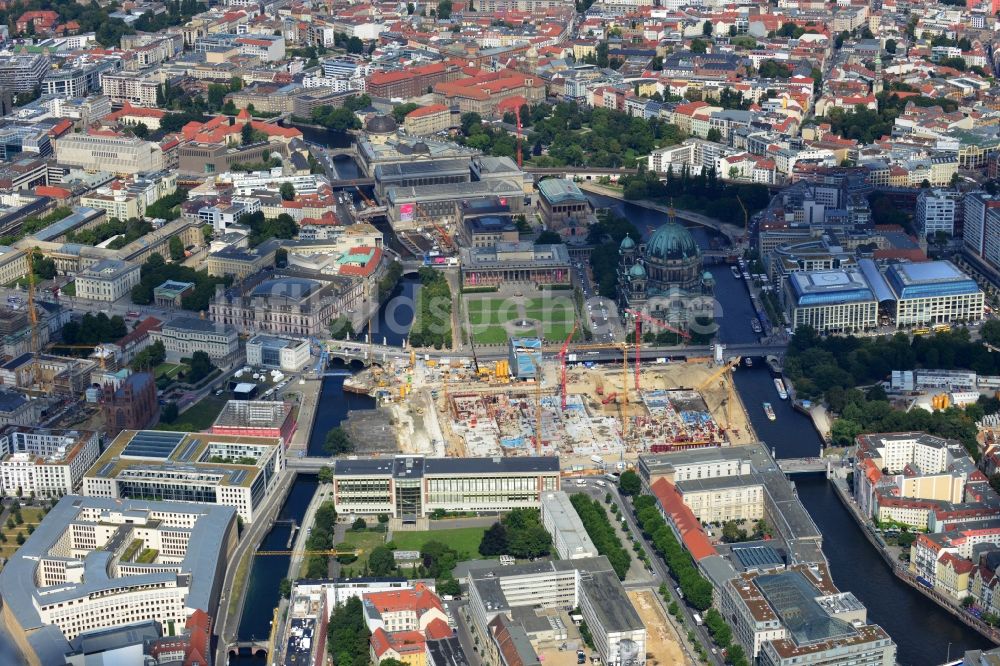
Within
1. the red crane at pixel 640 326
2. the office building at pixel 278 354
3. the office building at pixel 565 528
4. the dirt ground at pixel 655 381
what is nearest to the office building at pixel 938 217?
the red crane at pixel 640 326

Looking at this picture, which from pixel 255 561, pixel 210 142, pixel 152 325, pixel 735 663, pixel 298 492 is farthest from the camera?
pixel 210 142

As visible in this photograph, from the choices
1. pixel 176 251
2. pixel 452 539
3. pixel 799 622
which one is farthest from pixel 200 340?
pixel 799 622

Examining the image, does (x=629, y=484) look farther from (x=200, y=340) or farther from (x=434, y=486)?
(x=200, y=340)

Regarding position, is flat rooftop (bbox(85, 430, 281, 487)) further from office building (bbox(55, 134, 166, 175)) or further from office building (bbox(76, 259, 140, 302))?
office building (bbox(55, 134, 166, 175))

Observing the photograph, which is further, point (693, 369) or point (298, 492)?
point (693, 369)

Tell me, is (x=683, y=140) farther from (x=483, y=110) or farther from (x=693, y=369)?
(x=693, y=369)

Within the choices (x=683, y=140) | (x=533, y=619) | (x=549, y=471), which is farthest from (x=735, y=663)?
(x=683, y=140)

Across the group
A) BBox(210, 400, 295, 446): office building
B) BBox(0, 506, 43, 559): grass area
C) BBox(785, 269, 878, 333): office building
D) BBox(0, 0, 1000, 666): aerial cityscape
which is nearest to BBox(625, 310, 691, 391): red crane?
BBox(0, 0, 1000, 666): aerial cityscape
